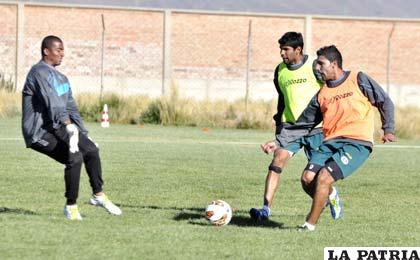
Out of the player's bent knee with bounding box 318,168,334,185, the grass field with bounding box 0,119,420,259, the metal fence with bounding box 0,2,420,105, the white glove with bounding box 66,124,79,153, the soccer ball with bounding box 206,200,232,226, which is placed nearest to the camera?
the grass field with bounding box 0,119,420,259

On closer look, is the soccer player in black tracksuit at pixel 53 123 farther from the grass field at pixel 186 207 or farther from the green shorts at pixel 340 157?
the green shorts at pixel 340 157

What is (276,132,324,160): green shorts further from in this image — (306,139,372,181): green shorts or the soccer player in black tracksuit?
the soccer player in black tracksuit

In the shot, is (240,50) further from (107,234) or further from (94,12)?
(107,234)

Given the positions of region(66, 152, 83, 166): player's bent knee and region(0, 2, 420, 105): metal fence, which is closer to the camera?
region(66, 152, 83, 166): player's bent knee

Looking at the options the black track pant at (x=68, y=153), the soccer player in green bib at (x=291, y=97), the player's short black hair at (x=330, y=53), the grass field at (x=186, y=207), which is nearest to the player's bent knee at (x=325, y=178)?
the grass field at (x=186, y=207)

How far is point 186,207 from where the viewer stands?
41.6ft

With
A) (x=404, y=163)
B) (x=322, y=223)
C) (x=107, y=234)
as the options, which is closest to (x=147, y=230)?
(x=107, y=234)

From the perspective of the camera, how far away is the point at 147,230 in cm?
→ 1032

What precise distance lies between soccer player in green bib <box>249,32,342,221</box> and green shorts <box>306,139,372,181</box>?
955mm

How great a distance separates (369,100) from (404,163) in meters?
9.83

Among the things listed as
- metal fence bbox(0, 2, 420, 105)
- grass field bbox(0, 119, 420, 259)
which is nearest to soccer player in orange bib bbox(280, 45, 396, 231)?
grass field bbox(0, 119, 420, 259)

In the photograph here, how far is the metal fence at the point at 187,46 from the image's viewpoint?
136ft

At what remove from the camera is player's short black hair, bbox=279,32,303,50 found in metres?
11.7

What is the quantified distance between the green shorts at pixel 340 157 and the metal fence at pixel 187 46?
29366mm
